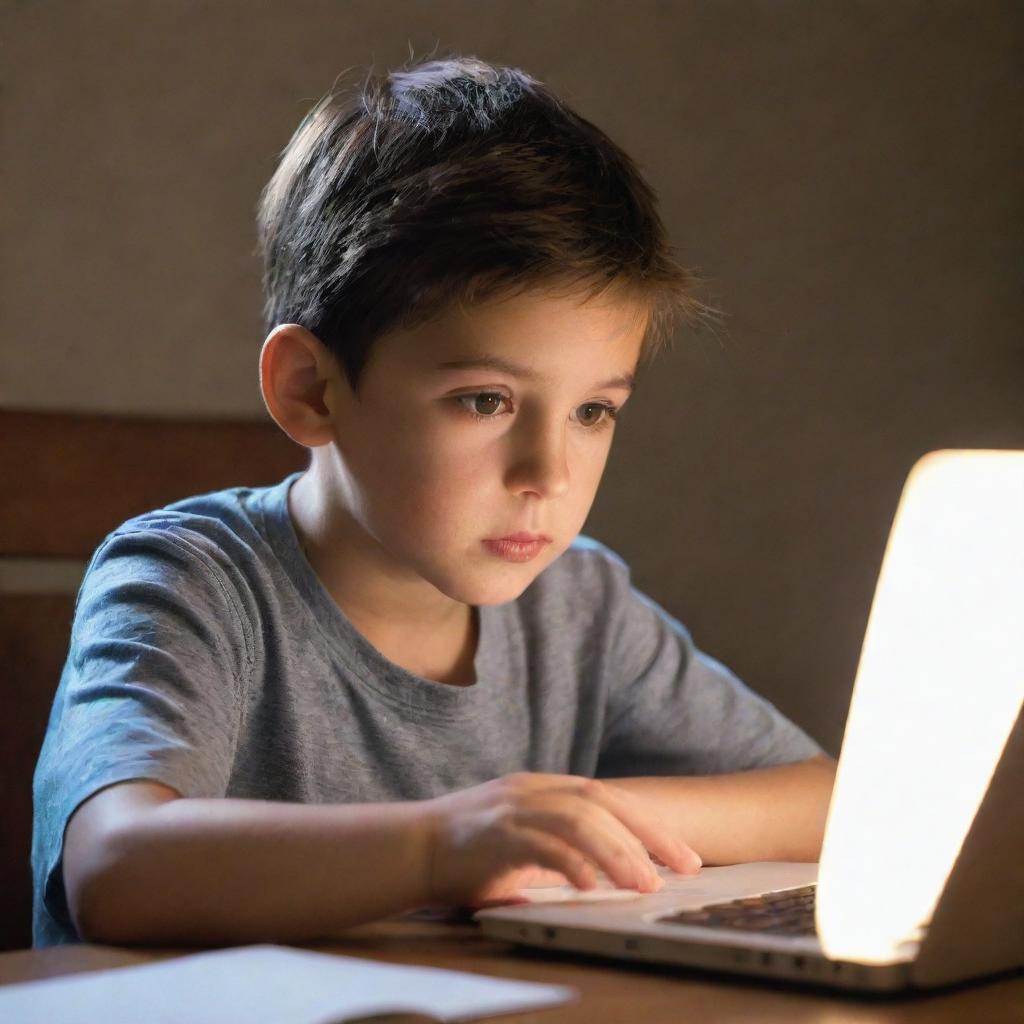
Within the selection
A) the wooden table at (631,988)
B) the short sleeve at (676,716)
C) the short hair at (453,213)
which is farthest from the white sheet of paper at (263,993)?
the short sleeve at (676,716)

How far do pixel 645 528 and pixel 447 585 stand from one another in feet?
2.81

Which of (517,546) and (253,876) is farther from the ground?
(517,546)

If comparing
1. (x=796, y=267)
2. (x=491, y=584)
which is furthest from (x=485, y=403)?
(x=796, y=267)

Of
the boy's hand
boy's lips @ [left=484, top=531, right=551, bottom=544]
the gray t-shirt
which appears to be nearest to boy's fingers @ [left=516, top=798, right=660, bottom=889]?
→ the boy's hand

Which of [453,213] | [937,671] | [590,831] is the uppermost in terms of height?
[453,213]

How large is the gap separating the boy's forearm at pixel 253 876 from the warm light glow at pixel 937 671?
0.24 metres

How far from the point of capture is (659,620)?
1.28m

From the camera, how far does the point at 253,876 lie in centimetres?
67

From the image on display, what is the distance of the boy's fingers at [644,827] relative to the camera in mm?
709

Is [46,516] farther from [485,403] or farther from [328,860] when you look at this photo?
[328,860]

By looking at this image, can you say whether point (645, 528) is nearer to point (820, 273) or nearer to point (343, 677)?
point (820, 273)

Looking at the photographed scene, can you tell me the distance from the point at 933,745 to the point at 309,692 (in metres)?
0.63

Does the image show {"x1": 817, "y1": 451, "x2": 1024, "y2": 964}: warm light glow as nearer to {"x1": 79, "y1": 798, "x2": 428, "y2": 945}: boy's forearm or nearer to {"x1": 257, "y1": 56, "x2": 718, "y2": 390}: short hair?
{"x1": 79, "y1": 798, "x2": 428, "y2": 945}: boy's forearm

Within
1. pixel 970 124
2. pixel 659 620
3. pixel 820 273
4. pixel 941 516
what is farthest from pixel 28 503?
pixel 970 124
